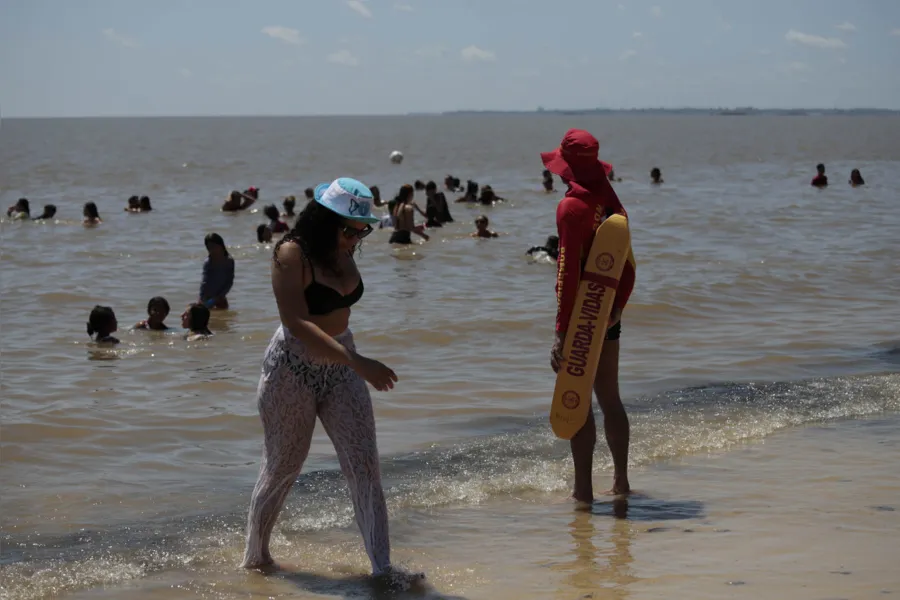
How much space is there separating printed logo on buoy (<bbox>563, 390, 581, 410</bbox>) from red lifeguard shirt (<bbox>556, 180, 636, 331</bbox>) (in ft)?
1.10

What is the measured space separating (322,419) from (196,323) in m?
7.41

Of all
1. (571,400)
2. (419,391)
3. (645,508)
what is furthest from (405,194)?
(571,400)

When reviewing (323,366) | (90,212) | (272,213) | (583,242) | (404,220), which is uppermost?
(90,212)

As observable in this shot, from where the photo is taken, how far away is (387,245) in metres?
20.7

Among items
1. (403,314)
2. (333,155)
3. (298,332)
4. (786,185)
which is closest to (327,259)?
(298,332)

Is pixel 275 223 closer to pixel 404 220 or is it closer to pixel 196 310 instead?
pixel 404 220

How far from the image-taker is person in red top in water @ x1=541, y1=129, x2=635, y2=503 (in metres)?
5.62

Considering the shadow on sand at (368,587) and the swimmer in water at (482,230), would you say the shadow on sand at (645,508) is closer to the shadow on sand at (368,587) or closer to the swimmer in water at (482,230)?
the shadow on sand at (368,587)

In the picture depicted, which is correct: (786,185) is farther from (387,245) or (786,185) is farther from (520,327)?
(520,327)

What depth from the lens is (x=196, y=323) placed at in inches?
470

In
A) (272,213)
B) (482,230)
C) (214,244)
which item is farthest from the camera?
(272,213)

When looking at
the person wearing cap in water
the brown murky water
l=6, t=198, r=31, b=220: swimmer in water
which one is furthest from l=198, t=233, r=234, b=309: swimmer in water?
l=6, t=198, r=31, b=220: swimmer in water

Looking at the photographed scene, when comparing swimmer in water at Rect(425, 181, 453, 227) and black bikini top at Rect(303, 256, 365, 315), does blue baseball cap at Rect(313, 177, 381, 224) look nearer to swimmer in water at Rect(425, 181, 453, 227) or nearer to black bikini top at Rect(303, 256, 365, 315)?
black bikini top at Rect(303, 256, 365, 315)

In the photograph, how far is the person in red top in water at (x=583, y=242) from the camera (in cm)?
562
